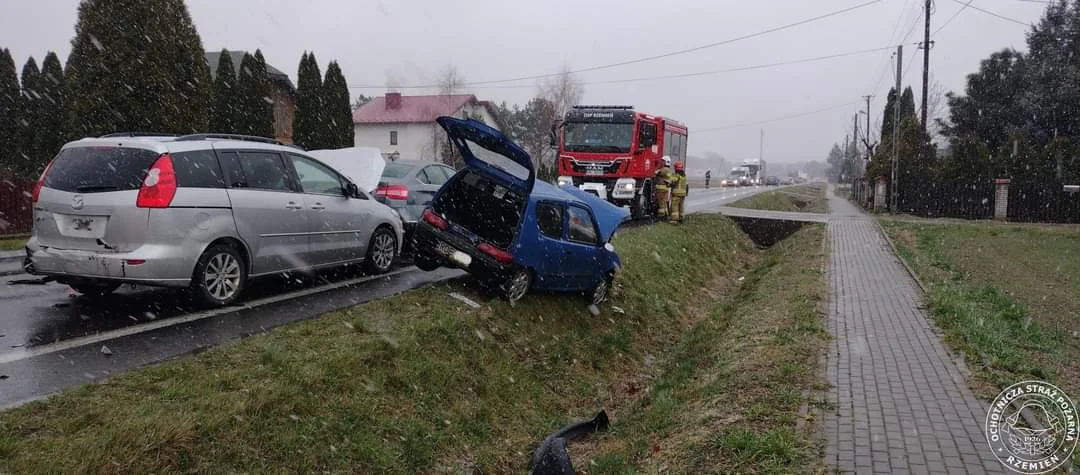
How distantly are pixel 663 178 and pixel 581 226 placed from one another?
10501 mm

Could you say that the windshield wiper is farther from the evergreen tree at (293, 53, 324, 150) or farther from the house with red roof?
the house with red roof

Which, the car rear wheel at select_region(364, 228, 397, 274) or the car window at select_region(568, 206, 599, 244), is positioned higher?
the car window at select_region(568, 206, 599, 244)

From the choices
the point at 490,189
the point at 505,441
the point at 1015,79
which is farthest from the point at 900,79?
the point at 505,441

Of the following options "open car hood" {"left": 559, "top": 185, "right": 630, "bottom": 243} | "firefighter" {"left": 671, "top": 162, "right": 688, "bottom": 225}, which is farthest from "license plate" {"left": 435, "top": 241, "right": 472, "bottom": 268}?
"firefighter" {"left": 671, "top": 162, "right": 688, "bottom": 225}

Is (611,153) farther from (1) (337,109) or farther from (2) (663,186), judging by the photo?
(1) (337,109)

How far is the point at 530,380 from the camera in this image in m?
7.68

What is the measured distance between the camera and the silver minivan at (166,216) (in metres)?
6.17

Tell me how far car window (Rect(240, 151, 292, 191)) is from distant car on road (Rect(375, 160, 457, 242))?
3.35 m

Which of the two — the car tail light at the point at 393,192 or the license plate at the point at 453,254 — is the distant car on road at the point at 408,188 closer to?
the car tail light at the point at 393,192

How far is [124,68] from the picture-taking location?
16.6 metres

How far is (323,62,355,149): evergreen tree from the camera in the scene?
99.6ft

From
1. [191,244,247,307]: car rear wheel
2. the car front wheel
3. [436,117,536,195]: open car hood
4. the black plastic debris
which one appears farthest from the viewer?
the car front wheel

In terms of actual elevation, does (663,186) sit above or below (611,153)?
below

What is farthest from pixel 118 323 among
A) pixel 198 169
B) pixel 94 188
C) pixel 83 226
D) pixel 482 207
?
pixel 482 207
